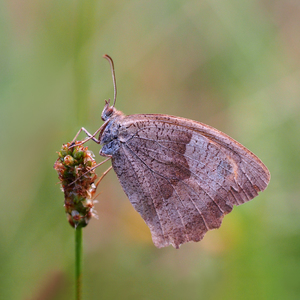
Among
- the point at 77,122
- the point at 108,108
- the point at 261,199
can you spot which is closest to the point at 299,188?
the point at 261,199

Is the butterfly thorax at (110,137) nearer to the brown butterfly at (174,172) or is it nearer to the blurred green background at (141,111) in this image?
the brown butterfly at (174,172)

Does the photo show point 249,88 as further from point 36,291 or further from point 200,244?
point 36,291

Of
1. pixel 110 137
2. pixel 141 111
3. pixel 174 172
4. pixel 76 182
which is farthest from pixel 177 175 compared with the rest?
pixel 141 111

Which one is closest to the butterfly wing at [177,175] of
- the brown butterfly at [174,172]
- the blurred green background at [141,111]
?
the brown butterfly at [174,172]

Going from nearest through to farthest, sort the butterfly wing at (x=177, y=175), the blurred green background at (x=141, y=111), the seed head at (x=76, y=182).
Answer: the seed head at (x=76, y=182) → the butterfly wing at (x=177, y=175) → the blurred green background at (x=141, y=111)

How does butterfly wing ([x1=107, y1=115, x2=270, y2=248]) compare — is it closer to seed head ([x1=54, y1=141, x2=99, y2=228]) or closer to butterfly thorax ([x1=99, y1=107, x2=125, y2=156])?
butterfly thorax ([x1=99, y1=107, x2=125, y2=156])

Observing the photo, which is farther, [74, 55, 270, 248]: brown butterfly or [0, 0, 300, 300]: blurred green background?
[0, 0, 300, 300]: blurred green background

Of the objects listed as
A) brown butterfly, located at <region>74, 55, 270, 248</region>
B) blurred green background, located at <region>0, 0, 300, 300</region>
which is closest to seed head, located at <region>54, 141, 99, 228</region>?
brown butterfly, located at <region>74, 55, 270, 248</region>

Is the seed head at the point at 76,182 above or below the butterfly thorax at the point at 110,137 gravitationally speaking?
below
